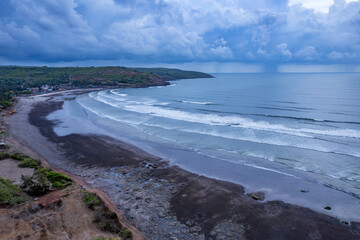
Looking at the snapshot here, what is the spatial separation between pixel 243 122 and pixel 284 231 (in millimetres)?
23658

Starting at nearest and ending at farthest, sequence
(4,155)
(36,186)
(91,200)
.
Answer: (91,200)
(36,186)
(4,155)

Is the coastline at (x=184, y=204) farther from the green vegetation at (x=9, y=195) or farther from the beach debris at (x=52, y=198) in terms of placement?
the green vegetation at (x=9, y=195)

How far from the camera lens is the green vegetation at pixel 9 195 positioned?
11.9 meters

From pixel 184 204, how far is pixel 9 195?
991cm

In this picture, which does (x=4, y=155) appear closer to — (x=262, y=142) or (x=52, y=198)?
(x=52, y=198)

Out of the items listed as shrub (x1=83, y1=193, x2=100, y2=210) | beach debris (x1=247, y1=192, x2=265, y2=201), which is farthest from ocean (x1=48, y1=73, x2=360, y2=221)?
shrub (x1=83, y1=193, x2=100, y2=210)

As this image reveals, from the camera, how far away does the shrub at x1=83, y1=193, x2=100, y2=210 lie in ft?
40.9

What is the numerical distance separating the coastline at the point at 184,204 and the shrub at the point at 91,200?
124cm

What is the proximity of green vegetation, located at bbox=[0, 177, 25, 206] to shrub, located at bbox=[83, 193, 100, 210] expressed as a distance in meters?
3.37

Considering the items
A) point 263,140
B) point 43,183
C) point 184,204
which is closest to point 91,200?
point 43,183

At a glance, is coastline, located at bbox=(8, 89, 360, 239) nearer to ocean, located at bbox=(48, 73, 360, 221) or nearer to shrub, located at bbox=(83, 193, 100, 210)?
shrub, located at bbox=(83, 193, 100, 210)

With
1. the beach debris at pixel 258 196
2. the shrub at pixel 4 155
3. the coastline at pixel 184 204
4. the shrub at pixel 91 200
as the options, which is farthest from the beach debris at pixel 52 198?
the beach debris at pixel 258 196

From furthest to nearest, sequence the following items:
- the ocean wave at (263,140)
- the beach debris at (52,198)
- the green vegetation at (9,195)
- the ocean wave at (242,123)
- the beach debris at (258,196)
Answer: the ocean wave at (242,123) → the ocean wave at (263,140) → the beach debris at (258,196) → the beach debris at (52,198) → the green vegetation at (9,195)

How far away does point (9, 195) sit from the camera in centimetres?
1230
